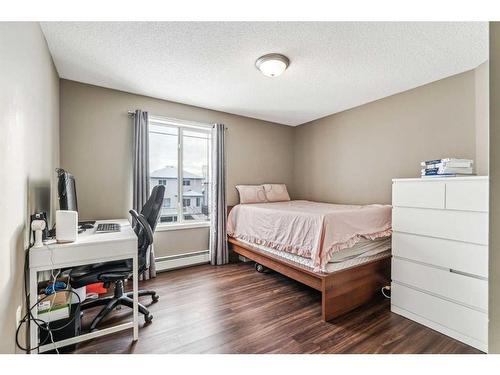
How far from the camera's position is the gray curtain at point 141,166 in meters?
2.86

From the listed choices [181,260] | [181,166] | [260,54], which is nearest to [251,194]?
[181,166]

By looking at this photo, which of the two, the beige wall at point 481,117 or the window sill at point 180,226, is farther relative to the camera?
the window sill at point 180,226

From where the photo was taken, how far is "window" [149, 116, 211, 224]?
3215mm

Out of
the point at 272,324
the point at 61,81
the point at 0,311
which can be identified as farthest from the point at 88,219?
the point at 272,324

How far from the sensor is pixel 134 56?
6.80ft

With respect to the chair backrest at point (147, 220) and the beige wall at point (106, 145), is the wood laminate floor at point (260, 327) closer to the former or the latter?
the chair backrest at point (147, 220)

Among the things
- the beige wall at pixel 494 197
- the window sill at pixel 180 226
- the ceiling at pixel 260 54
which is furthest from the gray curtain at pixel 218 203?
the beige wall at pixel 494 197

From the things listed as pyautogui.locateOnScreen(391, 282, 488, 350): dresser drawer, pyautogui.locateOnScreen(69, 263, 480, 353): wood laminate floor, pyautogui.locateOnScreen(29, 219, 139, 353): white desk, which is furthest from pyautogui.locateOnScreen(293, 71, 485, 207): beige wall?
pyautogui.locateOnScreen(29, 219, 139, 353): white desk

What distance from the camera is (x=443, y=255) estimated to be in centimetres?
183

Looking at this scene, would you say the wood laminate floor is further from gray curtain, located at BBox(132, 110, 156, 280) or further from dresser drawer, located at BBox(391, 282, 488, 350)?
gray curtain, located at BBox(132, 110, 156, 280)

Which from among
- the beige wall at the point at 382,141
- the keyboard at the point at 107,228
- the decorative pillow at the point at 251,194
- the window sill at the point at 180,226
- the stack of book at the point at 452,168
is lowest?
the window sill at the point at 180,226

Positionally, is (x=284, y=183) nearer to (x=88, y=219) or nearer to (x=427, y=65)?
(x=427, y=65)

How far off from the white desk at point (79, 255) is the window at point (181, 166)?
159cm

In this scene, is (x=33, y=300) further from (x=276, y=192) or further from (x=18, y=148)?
(x=276, y=192)
